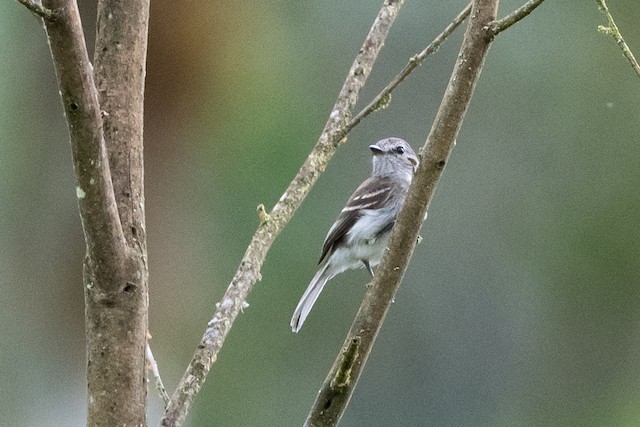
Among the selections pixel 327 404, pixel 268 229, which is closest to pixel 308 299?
pixel 268 229

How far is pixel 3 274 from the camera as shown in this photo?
534cm

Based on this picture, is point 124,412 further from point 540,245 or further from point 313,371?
point 540,245

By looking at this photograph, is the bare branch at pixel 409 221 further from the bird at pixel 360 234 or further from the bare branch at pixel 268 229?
the bird at pixel 360 234

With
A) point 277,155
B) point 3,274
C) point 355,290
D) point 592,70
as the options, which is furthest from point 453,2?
point 3,274

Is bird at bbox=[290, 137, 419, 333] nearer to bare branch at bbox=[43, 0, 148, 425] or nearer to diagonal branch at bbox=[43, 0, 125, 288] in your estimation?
bare branch at bbox=[43, 0, 148, 425]

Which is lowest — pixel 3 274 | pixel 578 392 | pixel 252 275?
pixel 252 275

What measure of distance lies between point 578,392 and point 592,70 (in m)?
2.17

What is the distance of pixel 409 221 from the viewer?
211cm

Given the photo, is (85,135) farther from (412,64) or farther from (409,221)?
(412,64)

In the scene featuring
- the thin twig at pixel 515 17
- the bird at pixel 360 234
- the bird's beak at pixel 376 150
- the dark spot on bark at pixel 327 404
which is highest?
the bird's beak at pixel 376 150

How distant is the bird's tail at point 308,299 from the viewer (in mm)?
4289

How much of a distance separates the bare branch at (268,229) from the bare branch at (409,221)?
291 mm

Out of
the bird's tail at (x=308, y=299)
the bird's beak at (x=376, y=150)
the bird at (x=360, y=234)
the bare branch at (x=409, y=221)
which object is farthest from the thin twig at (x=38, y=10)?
the bird's beak at (x=376, y=150)

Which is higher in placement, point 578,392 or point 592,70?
point 592,70
